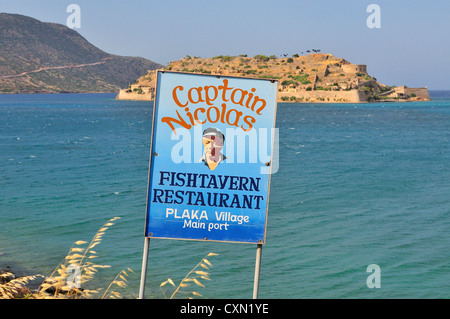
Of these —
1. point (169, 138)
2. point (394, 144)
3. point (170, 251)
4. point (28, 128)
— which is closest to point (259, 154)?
point (169, 138)

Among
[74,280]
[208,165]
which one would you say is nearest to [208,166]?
[208,165]

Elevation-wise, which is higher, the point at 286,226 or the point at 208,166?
the point at 208,166

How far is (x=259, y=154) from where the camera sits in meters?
5.08

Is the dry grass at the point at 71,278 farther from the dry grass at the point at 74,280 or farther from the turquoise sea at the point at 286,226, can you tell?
the turquoise sea at the point at 286,226

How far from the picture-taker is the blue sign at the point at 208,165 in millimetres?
5047

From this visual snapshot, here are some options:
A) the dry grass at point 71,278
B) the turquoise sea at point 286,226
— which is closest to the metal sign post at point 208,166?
the dry grass at point 71,278

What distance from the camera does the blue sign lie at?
505 cm

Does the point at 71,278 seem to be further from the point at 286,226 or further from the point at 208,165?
the point at 286,226

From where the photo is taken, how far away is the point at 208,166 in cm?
507

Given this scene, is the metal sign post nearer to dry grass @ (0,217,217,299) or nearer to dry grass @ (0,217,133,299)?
dry grass @ (0,217,217,299)

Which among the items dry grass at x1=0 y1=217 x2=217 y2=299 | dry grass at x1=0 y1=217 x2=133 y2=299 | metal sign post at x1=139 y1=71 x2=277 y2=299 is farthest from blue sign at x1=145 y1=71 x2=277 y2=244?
dry grass at x1=0 y1=217 x2=133 y2=299

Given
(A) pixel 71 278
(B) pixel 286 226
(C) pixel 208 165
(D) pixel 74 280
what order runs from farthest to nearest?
(B) pixel 286 226
(A) pixel 71 278
(D) pixel 74 280
(C) pixel 208 165

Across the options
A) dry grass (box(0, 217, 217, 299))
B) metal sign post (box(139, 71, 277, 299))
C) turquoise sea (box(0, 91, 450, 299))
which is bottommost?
turquoise sea (box(0, 91, 450, 299))

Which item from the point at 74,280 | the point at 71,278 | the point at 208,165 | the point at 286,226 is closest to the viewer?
the point at 208,165
